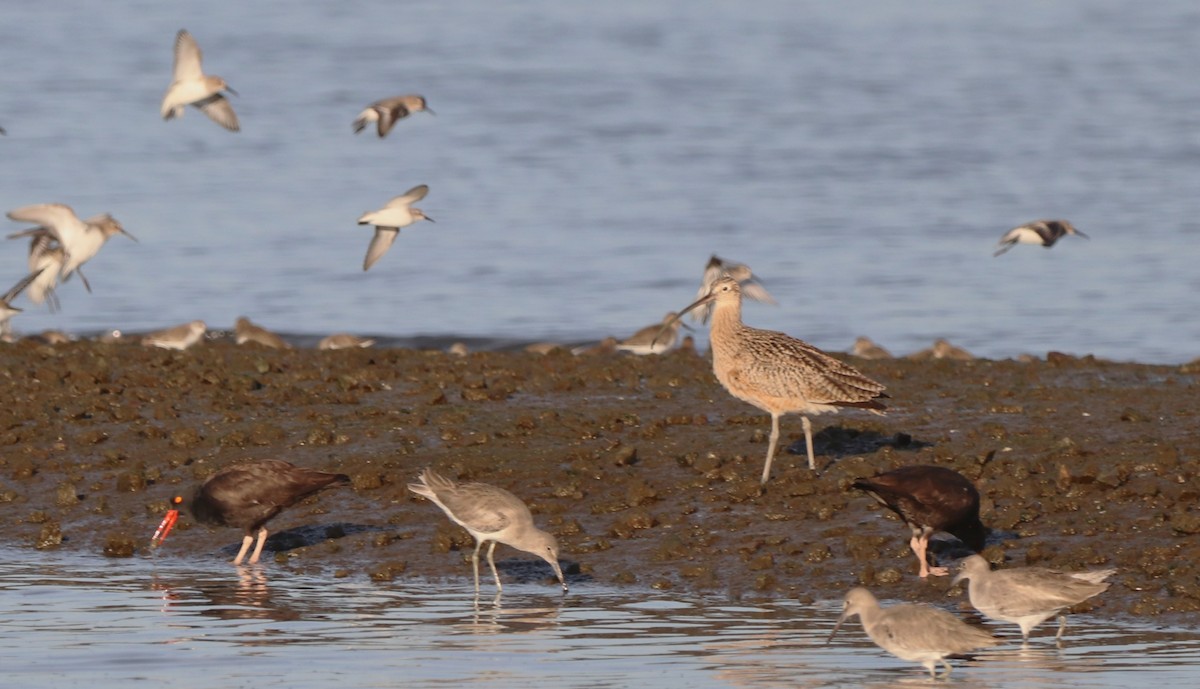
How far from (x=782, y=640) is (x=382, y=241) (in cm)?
1095

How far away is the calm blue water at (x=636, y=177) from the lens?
2597 cm

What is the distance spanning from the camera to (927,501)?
1099cm

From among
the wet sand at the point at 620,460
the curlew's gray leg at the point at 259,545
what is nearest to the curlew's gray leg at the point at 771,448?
the wet sand at the point at 620,460

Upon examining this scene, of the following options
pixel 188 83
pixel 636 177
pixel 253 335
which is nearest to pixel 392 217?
pixel 253 335

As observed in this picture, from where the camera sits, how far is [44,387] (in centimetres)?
1602

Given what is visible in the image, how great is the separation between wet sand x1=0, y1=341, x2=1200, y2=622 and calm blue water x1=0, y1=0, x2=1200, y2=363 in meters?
7.47

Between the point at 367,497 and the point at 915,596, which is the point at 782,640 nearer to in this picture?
the point at 915,596

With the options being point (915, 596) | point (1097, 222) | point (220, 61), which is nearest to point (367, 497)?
point (915, 596)

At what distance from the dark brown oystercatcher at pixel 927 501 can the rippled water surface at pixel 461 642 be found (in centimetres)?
75

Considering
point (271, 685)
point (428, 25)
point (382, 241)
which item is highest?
point (428, 25)

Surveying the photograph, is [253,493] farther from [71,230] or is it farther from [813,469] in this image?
[71,230]

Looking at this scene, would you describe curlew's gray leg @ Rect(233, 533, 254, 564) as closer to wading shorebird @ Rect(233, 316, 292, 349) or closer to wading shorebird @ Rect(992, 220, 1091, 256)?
wading shorebird @ Rect(233, 316, 292, 349)

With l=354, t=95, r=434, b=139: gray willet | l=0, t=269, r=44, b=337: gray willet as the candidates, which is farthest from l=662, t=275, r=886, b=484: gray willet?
l=0, t=269, r=44, b=337: gray willet

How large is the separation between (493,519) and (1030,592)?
3.35 m
